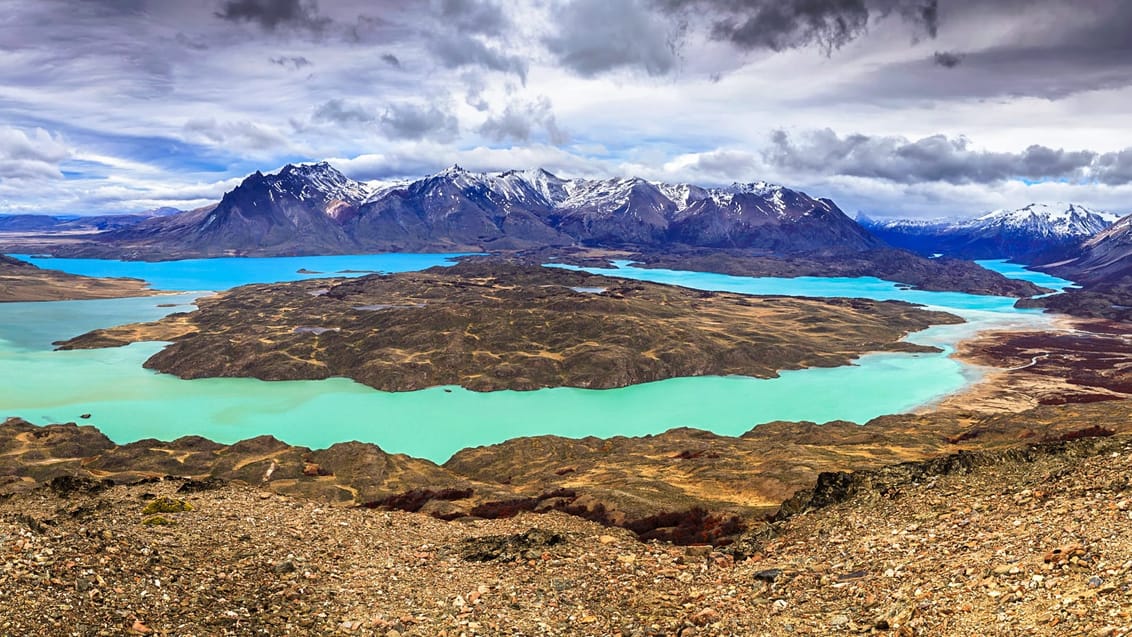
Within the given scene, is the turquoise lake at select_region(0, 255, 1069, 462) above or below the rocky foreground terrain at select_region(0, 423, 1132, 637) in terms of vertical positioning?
below

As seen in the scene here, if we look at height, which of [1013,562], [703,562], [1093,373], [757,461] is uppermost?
[1013,562]

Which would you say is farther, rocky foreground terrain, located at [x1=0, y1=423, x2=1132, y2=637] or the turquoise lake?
the turquoise lake

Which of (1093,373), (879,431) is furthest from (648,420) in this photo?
(1093,373)

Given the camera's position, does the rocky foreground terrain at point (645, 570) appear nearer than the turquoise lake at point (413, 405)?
Yes

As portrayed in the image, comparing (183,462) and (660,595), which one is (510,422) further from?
(660,595)

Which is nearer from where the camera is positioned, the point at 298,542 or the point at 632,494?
the point at 298,542

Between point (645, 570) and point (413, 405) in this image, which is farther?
point (413, 405)

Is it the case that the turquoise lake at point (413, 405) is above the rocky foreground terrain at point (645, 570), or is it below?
below

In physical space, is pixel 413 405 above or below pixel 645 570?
below
